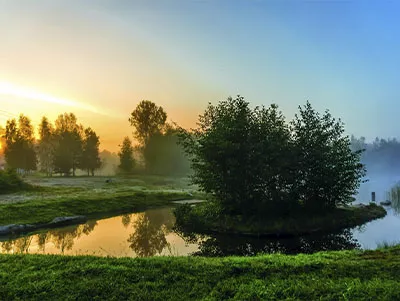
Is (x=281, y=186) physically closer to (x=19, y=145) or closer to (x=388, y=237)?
(x=388, y=237)

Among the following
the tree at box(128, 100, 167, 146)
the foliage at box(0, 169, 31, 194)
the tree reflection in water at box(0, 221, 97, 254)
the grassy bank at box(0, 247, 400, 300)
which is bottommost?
the tree reflection in water at box(0, 221, 97, 254)

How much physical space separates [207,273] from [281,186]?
1696cm

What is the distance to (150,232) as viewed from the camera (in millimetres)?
23656

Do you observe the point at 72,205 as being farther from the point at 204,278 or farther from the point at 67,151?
the point at 67,151

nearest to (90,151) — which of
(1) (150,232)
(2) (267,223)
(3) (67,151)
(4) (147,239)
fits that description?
(3) (67,151)

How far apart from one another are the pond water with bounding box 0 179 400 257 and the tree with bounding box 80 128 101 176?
68.4 metres

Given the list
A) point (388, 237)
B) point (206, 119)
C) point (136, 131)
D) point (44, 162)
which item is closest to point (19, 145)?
point (44, 162)

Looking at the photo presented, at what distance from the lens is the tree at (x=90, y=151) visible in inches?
3578

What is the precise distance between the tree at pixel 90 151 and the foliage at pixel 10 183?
45551 millimetres

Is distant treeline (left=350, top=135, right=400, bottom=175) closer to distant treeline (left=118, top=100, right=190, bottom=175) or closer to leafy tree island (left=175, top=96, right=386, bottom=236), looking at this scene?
distant treeline (left=118, top=100, right=190, bottom=175)

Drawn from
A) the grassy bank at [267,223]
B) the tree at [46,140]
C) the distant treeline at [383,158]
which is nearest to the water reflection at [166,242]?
the grassy bank at [267,223]

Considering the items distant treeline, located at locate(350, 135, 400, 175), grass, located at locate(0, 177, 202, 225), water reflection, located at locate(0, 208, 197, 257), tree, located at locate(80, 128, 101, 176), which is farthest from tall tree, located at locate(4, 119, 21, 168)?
distant treeline, located at locate(350, 135, 400, 175)

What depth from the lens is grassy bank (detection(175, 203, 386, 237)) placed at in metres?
23.1

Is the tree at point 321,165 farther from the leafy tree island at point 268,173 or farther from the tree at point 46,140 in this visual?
the tree at point 46,140
